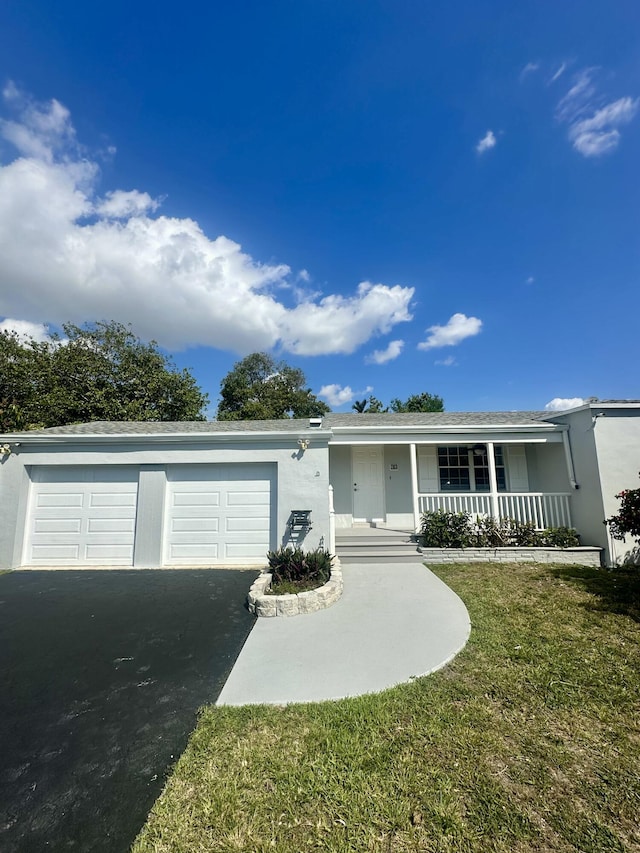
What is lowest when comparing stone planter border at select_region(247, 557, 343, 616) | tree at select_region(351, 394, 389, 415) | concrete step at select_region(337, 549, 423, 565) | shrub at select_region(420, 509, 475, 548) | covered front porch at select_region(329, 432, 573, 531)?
stone planter border at select_region(247, 557, 343, 616)

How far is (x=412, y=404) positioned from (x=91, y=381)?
2762cm

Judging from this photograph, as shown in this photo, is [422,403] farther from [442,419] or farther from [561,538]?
[561,538]

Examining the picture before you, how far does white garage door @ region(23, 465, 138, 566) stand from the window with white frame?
8.91 meters

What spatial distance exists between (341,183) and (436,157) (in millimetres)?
2914

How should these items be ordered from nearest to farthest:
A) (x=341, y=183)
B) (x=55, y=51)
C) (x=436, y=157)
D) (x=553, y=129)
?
1. (x=55, y=51)
2. (x=553, y=129)
3. (x=436, y=157)
4. (x=341, y=183)

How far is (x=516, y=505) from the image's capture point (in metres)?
9.49

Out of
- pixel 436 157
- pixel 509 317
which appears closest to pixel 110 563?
pixel 436 157

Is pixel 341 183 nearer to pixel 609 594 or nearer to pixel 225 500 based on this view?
pixel 225 500

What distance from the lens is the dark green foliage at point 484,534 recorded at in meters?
8.39

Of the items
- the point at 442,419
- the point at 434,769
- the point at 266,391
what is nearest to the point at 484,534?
the point at 442,419

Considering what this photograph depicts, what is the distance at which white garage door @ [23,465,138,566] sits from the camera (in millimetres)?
7797

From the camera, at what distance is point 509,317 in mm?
13461

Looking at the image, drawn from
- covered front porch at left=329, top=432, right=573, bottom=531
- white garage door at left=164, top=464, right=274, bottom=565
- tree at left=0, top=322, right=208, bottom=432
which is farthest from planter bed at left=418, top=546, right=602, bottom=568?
tree at left=0, top=322, right=208, bottom=432

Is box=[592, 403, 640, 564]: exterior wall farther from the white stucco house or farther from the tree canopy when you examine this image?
the tree canopy
